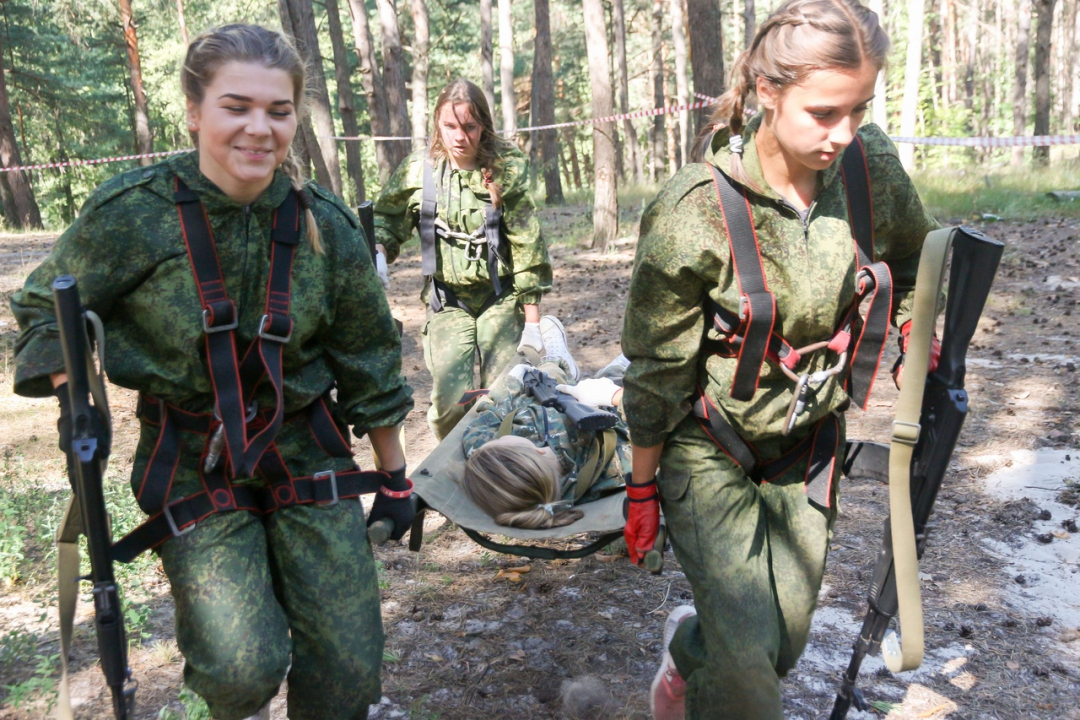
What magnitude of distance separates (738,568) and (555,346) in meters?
2.87

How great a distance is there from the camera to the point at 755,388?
7.82 ft

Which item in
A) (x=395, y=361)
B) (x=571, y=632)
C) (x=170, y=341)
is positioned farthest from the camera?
(x=571, y=632)

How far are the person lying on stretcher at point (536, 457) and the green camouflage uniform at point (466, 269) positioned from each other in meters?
0.39

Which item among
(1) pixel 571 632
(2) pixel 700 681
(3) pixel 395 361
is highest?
(3) pixel 395 361

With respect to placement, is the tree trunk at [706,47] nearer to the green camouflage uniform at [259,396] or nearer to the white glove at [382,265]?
the white glove at [382,265]

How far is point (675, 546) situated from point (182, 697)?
5.56ft

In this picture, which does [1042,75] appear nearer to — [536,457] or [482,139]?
[482,139]

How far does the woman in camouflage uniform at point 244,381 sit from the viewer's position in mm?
2213

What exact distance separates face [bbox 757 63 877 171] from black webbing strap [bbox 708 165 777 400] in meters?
0.19

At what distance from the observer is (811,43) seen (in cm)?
217

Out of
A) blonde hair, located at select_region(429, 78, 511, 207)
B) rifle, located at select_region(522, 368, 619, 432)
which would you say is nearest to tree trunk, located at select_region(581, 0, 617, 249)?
blonde hair, located at select_region(429, 78, 511, 207)

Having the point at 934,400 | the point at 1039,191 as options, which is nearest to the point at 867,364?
the point at 934,400

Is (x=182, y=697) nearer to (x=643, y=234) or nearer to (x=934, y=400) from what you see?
(x=643, y=234)

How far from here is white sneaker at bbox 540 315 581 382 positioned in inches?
199
